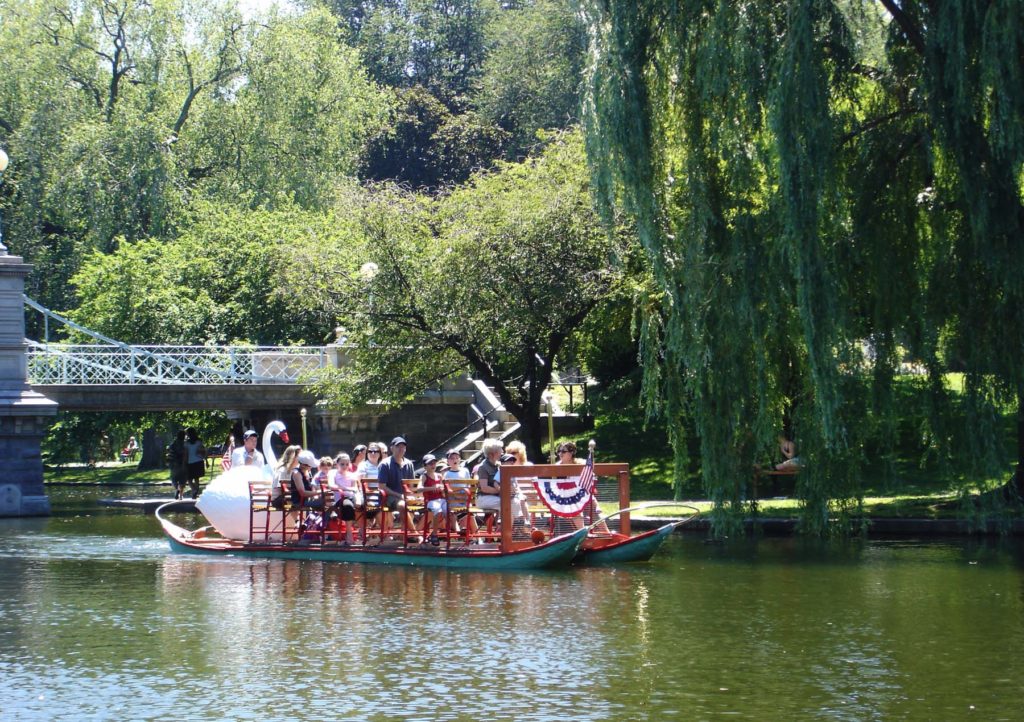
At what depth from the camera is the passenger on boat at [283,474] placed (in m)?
22.7

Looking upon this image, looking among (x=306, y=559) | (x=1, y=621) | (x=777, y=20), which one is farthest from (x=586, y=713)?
(x=306, y=559)

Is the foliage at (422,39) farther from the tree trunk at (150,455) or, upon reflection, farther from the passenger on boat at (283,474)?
the passenger on boat at (283,474)

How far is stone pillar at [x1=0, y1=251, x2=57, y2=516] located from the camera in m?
32.5

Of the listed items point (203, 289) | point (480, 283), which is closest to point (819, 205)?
point (480, 283)

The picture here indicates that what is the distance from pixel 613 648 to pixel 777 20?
7427 millimetres

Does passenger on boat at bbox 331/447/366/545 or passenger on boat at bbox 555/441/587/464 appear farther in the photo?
passenger on boat at bbox 331/447/366/545

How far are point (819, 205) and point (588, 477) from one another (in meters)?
5.57

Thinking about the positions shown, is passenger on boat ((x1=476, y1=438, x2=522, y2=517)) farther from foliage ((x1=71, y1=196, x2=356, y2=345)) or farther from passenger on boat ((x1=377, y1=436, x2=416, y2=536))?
foliage ((x1=71, y1=196, x2=356, y2=345))

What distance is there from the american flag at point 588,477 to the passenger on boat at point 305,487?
4080 mm

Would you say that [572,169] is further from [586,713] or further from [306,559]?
[586,713]

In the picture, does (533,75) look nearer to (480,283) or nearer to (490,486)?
(480,283)

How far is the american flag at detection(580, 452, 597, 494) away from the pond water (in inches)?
46.9

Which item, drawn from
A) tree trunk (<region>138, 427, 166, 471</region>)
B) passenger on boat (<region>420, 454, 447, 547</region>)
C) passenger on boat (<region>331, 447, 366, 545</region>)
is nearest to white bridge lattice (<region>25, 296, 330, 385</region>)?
passenger on boat (<region>331, 447, 366, 545</region>)

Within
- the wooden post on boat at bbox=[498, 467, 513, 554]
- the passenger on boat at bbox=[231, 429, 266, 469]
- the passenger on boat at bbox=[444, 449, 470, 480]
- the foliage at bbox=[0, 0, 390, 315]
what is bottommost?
the wooden post on boat at bbox=[498, 467, 513, 554]
